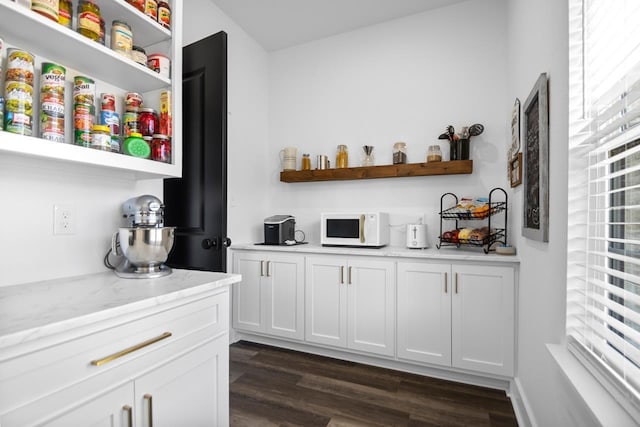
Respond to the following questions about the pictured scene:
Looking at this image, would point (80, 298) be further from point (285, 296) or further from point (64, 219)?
point (285, 296)

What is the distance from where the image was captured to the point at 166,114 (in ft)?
4.83

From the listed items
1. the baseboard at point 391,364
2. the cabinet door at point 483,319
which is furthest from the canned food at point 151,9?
the baseboard at point 391,364

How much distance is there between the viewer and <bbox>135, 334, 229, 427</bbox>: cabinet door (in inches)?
38.0

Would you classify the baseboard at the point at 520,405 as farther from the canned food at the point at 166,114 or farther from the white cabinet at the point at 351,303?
the canned food at the point at 166,114

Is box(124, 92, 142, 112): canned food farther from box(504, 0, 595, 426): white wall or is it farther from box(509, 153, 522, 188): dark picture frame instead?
box(509, 153, 522, 188): dark picture frame

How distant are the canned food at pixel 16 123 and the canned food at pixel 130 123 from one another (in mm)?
406

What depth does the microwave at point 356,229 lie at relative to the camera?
250cm

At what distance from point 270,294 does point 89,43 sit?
6.77ft

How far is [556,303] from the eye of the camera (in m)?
1.14

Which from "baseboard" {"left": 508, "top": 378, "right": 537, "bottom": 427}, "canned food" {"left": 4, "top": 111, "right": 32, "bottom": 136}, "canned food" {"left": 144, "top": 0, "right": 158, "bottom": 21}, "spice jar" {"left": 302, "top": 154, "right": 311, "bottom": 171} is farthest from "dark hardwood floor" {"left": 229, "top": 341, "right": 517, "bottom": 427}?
"canned food" {"left": 144, "top": 0, "right": 158, "bottom": 21}

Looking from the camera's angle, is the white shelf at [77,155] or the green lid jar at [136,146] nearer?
the white shelf at [77,155]

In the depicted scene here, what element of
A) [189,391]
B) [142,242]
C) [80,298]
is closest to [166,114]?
[142,242]

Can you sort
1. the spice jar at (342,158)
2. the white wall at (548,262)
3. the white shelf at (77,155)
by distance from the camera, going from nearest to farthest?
the white shelf at (77,155) < the white wall at (548,262) < the spice jar at (342,158)

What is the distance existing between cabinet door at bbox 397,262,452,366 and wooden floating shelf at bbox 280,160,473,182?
844 mm
